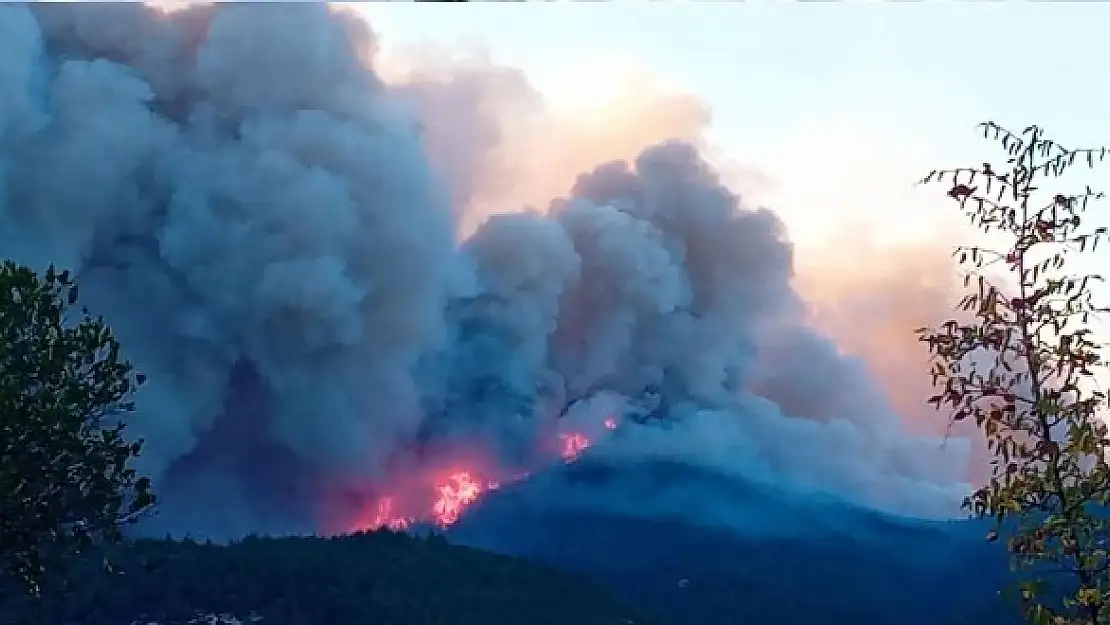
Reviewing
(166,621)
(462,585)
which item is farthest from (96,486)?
(462,585)

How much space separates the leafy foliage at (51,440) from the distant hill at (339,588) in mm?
102649

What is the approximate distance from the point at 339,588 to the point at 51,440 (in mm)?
128357

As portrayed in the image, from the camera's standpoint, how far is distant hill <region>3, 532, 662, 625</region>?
142125mm

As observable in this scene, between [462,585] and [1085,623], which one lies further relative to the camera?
[462,585]

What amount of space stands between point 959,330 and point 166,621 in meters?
140

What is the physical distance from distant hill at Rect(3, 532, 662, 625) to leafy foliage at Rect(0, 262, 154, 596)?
10265 centimetres

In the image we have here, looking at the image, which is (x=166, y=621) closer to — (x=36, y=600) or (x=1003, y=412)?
(x=36, y=600)

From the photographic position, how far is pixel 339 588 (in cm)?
15500

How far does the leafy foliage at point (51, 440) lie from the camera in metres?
31.4

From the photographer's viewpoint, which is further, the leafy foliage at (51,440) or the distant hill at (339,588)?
the distant hill at (339,588)

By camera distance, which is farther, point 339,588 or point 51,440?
point 339,588

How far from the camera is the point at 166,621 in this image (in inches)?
5413

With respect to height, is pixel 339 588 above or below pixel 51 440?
Result: above

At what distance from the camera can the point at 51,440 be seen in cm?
3170
